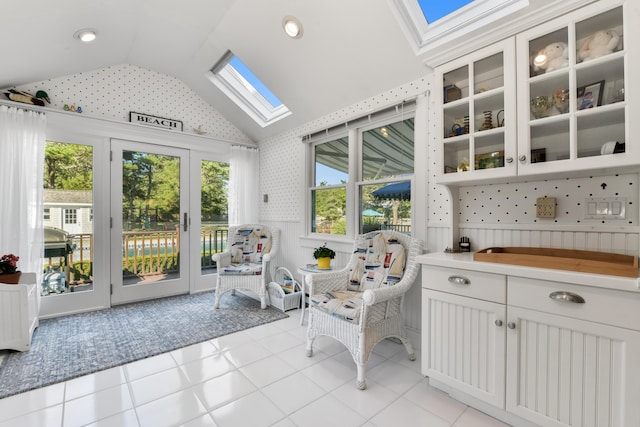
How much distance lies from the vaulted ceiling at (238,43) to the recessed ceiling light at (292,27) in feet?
0.14

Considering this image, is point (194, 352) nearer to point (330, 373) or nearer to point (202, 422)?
point (202, 422)

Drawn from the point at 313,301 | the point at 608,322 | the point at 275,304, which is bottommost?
the point at 275,304

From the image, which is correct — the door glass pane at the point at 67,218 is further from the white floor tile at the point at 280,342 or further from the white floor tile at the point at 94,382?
the white floor tile at the point at 280,342

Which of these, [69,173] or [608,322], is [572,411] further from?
[69,173]

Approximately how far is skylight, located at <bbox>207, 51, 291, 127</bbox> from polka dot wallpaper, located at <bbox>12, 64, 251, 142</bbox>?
1.77 ft

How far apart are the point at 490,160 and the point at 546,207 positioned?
0.43m

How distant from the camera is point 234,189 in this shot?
4.28 meters

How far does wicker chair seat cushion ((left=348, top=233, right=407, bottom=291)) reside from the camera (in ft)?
7.70

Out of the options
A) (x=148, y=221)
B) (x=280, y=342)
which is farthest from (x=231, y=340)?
(x=148, y=221)

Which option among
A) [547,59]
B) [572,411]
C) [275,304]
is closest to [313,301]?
[275,304]

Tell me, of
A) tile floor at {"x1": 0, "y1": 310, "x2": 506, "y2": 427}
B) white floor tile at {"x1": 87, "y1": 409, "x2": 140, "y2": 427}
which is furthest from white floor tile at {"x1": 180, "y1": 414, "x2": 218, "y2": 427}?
white floor tile at {"x1": 87, "y1": 409, "x2": 140, "y2": 427}

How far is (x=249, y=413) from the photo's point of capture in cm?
163

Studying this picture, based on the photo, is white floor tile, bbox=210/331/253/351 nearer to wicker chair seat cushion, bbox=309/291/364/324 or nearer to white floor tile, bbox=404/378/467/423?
wicker chair seat cushion, bbox=309/291/364/324

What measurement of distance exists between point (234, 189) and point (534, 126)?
3.60 metres
